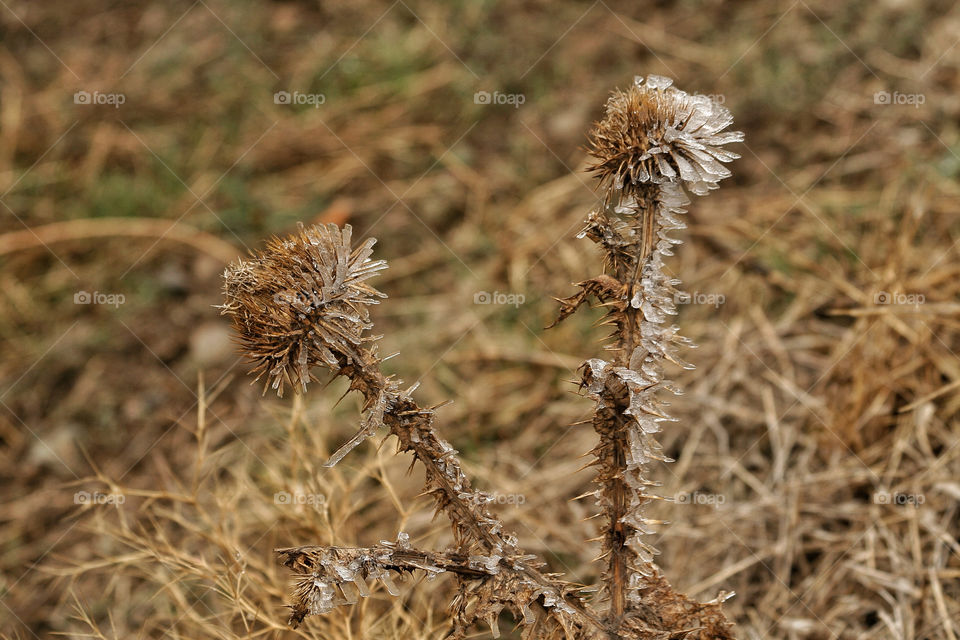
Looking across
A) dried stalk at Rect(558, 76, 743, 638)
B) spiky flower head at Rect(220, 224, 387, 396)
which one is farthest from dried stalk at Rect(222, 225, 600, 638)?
dried stalk at Rect(558, 76, 743, 638)

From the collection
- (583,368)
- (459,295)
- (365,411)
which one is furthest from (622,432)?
(459,295)

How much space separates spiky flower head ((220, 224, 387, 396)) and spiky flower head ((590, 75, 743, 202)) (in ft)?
1.34

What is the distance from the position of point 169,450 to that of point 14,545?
0.56 m

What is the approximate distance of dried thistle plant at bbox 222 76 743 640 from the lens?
3.93ft

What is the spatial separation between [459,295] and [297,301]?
1.97 meters

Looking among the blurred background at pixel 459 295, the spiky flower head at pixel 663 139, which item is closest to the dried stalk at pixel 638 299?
the spiky flower head at pixel 663 139

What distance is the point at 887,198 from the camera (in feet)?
9.25

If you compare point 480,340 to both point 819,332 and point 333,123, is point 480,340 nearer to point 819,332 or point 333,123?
point 819,332

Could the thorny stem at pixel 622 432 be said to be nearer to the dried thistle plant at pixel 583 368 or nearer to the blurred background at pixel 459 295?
the dried thistle plant at pixel 583 368

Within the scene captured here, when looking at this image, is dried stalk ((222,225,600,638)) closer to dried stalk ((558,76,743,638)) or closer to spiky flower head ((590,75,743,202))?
dried stalk ((558,76,743,638))

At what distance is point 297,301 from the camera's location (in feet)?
3.84

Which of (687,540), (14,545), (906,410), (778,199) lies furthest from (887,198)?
(14,545)

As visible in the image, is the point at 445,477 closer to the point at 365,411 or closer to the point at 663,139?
the point at 365,411

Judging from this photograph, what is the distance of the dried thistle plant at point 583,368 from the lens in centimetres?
120
